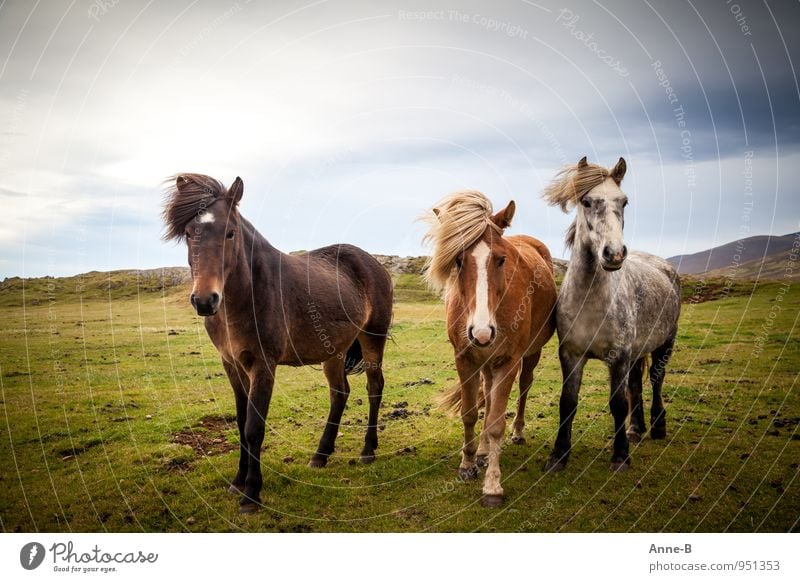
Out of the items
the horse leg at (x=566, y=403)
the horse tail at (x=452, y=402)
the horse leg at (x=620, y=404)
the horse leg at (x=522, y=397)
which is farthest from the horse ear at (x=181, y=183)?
the horse leg at (x=620, y=404)

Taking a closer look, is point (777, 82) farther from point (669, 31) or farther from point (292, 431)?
point (292, 431)

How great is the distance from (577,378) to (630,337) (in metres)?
0.93

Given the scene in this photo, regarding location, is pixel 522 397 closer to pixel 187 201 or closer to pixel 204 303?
pixel 204 303

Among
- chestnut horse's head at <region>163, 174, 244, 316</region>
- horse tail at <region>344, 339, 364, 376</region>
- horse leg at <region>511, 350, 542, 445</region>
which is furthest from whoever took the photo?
horse tail at <region>344, 339, 364, 376</region>

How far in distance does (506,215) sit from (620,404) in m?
3.18

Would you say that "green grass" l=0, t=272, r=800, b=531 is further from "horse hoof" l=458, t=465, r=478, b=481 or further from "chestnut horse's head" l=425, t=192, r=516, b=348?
"chestnut horse's head" l=425, t=192, r=516, b=348

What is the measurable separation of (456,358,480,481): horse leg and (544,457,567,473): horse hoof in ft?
3.51

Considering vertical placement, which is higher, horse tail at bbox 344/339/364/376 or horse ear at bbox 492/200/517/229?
horse ear at bbox 492/200/517/229

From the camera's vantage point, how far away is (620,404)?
20.8ft

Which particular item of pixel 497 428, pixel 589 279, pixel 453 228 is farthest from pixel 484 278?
pixel 589 279

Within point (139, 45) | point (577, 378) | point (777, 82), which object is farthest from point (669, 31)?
point (139, 45)

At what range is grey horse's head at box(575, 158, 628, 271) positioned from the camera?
522cm

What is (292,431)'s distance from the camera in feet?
28.0

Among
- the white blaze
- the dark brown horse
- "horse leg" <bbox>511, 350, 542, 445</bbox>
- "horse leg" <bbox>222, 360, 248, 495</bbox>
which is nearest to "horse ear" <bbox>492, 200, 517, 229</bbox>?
the white blaze
